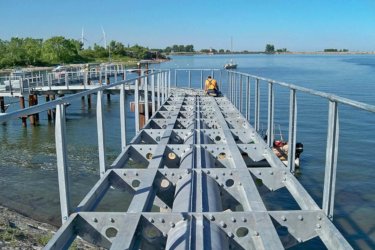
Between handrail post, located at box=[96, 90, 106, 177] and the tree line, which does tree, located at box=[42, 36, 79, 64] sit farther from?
handrail post, located at box=[96, 90, 106, 177]

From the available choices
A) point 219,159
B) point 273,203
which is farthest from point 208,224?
point 273,203

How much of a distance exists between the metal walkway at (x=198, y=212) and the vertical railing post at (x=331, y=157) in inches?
4.3

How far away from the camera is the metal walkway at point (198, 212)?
318 cm

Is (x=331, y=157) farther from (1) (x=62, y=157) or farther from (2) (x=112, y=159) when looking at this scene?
→ (2) (x=112, y=159)

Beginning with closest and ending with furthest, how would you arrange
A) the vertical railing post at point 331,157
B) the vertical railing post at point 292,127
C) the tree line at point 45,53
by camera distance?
the vertical railing post at point 331,157, the vertical railing post at point 292,127, the tree line at point 45,53

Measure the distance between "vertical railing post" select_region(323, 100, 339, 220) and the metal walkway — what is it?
109mm

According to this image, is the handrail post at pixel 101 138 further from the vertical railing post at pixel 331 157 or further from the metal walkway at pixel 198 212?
the vertical railing post at pixel 331 157

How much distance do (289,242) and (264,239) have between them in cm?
56

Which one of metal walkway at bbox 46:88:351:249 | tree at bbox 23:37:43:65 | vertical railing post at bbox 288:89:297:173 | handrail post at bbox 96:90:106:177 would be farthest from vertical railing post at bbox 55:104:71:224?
tree at bbox 23:37:43:65

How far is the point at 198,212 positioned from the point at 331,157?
124cm

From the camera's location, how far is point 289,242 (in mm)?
3486

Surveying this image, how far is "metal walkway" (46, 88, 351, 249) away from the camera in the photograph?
10.4 feet

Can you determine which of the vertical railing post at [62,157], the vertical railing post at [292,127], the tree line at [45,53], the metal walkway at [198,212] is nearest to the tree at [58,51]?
the tree line at [45,53]

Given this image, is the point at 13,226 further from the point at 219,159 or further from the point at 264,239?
the point at 264,239
